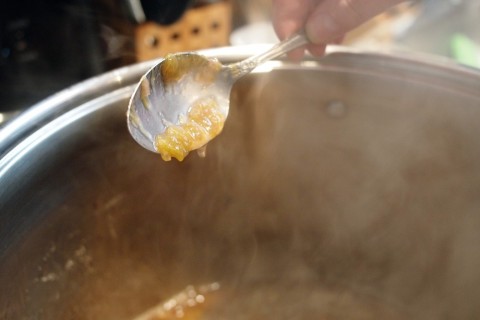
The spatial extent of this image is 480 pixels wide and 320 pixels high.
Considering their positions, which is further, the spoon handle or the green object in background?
the green object in background

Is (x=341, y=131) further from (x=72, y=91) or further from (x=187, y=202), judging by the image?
(x=72, y=91)

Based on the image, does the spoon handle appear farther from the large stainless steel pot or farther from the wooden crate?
the wooden crate

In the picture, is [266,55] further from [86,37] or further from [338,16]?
[86,37]

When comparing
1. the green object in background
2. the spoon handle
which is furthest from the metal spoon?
the green object in background

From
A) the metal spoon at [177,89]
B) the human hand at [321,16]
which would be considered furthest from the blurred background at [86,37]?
the metal spoon at [177,89]

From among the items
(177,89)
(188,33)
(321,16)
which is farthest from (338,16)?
(188,33)

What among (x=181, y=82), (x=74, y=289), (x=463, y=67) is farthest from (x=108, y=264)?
(x=463, y=67)
